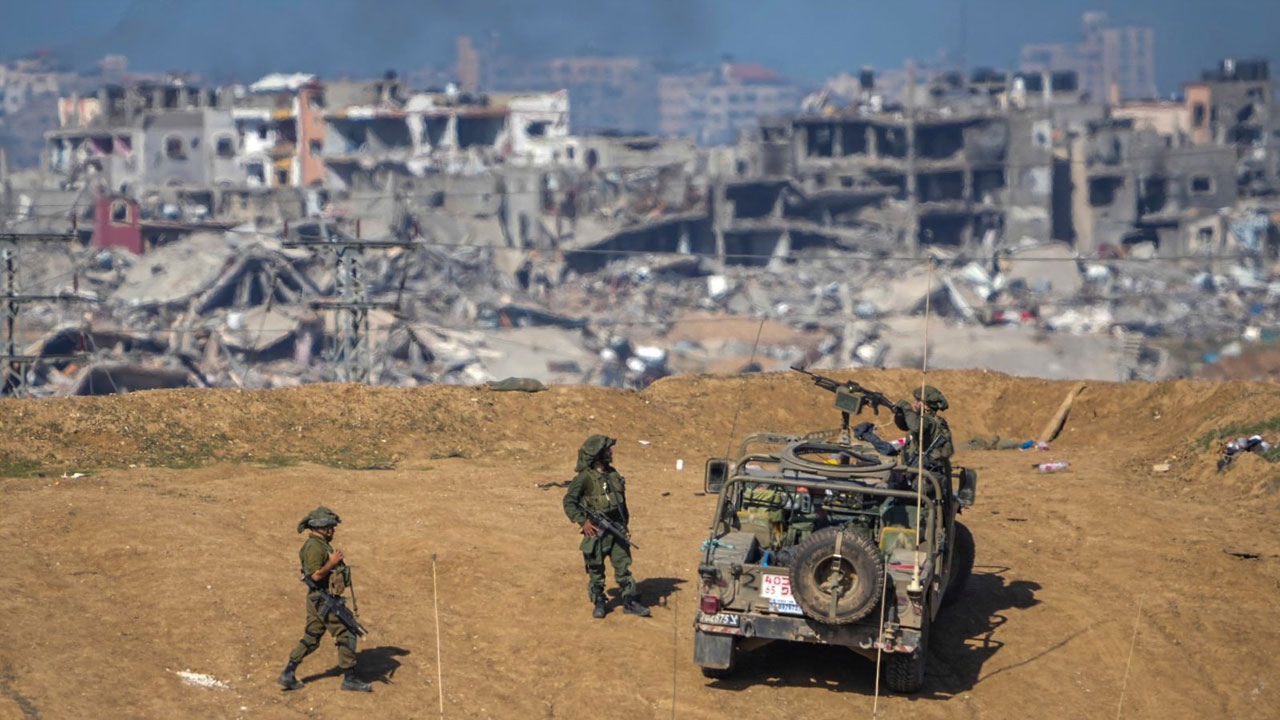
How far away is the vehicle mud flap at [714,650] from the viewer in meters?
11.0

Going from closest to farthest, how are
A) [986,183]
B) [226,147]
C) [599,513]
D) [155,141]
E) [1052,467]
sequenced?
[599,513] → [1052,467] → [986,183] → [155,141] → [226,147]

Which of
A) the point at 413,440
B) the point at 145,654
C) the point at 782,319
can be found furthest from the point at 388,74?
the point at 145,654

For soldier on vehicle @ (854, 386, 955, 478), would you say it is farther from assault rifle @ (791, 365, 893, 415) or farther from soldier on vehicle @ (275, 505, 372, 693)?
soldier on vehicle @ (275, 505, 372, 693)

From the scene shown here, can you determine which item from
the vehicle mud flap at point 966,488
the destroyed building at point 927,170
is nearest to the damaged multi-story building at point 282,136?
the destroyed building at point 927,170

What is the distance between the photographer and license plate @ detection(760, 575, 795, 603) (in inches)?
428

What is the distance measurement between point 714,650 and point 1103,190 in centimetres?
8654

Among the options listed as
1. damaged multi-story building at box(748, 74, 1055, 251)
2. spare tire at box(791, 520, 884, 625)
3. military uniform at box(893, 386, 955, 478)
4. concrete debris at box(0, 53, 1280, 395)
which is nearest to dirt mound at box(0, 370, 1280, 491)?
military uniform at box(893, 386, 955, 478)

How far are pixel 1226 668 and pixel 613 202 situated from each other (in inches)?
3068

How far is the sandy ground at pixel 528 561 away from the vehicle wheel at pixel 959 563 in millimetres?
210

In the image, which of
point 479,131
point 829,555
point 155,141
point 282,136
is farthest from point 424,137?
point 829,555

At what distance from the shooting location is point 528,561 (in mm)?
14594

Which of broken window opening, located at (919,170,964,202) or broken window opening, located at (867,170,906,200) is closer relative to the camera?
broken window opening, located at (867,170,906,200)

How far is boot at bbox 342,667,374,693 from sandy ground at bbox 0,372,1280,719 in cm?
6

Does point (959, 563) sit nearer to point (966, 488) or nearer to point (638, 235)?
point (966, 488)
